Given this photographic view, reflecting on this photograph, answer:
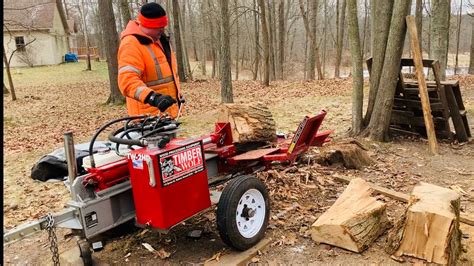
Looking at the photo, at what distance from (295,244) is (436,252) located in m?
1.26

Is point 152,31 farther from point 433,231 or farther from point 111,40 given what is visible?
point 111,40

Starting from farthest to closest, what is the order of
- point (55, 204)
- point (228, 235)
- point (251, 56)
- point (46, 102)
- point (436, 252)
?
point (251, 56) < point (46, 102) < point (55, 204) < point (228, 235) < point (436, 252)

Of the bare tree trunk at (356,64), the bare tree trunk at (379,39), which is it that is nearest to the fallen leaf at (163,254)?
the bare tree trunk at (356,64)

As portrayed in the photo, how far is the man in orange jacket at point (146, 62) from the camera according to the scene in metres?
4.09

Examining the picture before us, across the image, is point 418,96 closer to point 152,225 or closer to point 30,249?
point 152,225

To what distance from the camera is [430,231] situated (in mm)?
→ 3455

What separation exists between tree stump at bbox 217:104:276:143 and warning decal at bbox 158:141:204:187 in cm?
138

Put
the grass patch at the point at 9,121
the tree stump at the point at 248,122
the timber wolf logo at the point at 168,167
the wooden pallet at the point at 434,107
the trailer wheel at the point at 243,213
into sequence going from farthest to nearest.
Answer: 1. the grass patch at the point at 9,121
2. the wooden pallet at the point at 434,107
3. the tree stump at the point at 248,122
4. the trailer wheel at the point at 243,213
5. the timber wolf logo at the point at 168,167

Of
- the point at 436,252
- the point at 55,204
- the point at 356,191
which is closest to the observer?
the point at 436,252

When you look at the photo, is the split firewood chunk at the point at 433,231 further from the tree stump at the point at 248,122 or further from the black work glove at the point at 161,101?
the black work glove at the point at 161,101

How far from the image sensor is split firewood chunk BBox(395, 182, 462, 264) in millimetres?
3396

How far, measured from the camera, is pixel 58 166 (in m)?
4.02

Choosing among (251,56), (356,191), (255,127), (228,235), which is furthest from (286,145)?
(251,56)

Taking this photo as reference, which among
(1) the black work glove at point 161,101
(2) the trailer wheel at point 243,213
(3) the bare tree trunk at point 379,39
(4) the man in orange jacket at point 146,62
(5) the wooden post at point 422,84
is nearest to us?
(2) the trailer wheel at point 243,213
